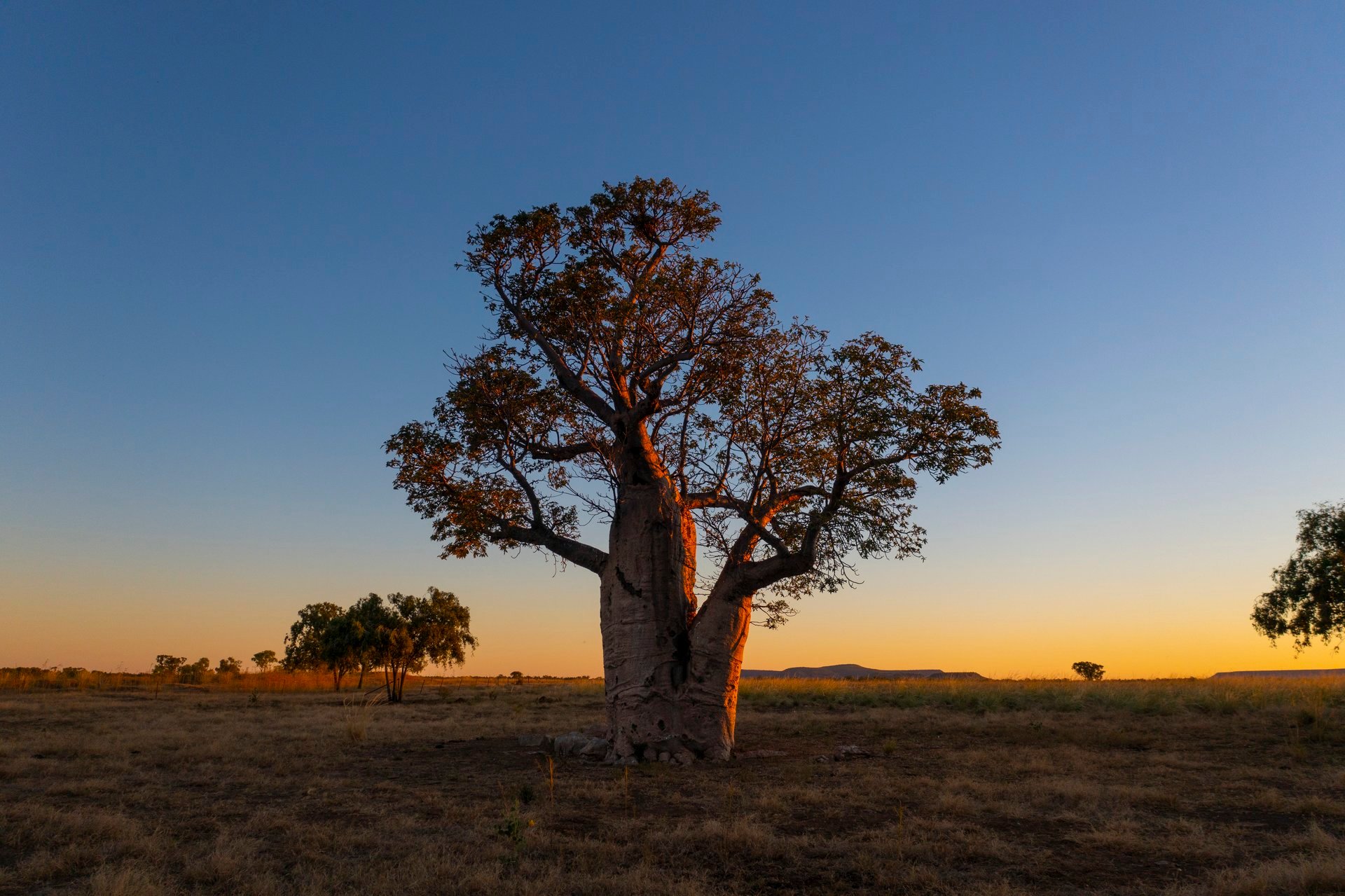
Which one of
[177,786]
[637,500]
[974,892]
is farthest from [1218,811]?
[177,786]

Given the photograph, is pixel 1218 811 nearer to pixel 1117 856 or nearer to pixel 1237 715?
pixel 1117 856

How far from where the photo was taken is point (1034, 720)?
1892 centimetres

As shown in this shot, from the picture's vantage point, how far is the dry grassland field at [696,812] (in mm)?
6277

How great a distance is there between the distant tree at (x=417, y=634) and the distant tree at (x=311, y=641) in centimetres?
637

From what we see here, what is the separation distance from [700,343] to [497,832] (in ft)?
27.5

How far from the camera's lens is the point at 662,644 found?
1374 cm

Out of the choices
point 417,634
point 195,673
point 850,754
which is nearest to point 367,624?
point 417,634

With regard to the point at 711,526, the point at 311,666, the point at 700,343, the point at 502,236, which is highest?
the point at 502,236

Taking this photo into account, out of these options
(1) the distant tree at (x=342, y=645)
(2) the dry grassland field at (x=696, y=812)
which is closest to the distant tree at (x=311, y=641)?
(1) the distant tree at (x=342, y=645)

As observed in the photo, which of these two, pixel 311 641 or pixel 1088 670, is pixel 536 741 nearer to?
pixel 311 641

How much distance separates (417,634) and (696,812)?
89.6ft

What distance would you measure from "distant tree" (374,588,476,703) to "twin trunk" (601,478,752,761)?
70.9 feet

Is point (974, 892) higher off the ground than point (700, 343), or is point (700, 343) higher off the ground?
point (700, 343)

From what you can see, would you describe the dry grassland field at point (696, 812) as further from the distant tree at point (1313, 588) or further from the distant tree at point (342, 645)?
the distant tree at point (342, 645)
